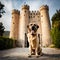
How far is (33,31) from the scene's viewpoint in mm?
8234

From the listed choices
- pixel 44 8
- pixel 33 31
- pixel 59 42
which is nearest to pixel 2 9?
pixel 59 42

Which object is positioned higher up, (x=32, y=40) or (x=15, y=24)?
(x=15, y=24)

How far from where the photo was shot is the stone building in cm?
3002

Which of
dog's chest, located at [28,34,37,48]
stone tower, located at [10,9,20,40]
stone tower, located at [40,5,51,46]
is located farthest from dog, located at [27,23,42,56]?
stone tower, located at [10,9,20,40]

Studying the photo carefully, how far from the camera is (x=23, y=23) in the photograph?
3144cm

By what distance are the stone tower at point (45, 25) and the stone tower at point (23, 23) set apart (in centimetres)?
351

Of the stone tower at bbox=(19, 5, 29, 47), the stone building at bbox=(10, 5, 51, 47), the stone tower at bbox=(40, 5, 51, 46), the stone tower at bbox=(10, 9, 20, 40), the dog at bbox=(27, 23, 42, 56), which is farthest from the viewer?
the stone tower at bbox=(10, 9, 20, 40)

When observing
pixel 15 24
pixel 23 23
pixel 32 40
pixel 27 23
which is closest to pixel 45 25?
pixel 27 23

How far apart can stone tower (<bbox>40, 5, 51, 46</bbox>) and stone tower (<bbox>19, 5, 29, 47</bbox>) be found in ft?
11.5

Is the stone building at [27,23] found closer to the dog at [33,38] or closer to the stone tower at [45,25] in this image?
the stone tower at [45,25]

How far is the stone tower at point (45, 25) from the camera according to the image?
95.7ft

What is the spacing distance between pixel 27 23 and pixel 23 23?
2.97ft

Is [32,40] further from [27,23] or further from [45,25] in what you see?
[27,23]

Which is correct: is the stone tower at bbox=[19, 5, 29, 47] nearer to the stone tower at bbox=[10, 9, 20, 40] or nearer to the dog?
the stone tower at bbox=[10, 9, 20, 40]
